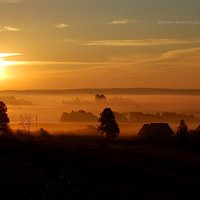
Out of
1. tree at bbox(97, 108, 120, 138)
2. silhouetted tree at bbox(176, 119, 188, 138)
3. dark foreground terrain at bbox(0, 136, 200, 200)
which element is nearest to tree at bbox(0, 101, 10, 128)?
tree at bbox(97, 108, 120, 138)

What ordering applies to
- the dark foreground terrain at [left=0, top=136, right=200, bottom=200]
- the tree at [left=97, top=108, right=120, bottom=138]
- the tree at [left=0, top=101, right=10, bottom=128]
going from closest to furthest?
the dark foreground terrain at [left=0, top=136, right=200, bottom=200] < the tree at [left=0, top=101, right=10, bottom=128] < the tree at [left=97, top=108, right=120, bottom=138]

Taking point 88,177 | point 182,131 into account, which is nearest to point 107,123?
point 182,131

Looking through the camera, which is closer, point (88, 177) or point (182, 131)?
point (88, 177)

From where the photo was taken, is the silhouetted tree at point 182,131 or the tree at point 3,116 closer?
the tree at point 3,116

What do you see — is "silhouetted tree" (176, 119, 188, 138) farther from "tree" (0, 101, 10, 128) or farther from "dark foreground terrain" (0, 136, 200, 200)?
"dark foreground terrain" (0, 136, 200, 200)

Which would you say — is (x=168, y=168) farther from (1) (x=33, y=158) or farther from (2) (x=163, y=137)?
(2) (x=163, y=137)

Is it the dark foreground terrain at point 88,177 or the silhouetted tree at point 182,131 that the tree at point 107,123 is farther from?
the dark foreground terrain at point 88,177

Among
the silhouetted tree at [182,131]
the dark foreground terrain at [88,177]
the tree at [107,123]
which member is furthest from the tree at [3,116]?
the dark foreground terrain at [88,177]

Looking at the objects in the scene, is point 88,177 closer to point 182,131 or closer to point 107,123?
point 107,123

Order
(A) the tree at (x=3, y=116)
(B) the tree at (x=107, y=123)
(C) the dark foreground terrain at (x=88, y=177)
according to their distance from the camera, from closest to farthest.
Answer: (C) the dark foreground terrain at (x=88, y=177), (A) the tree at (x=3, y=116), (B) the tree at (x=107, y=123)

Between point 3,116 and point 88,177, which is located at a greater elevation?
point 3,116

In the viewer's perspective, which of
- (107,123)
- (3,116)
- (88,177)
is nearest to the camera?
(88,177)

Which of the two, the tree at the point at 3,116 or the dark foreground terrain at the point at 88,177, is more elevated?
the tree at the point at 3,116

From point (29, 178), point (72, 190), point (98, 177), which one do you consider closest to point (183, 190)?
point (98, 177)
